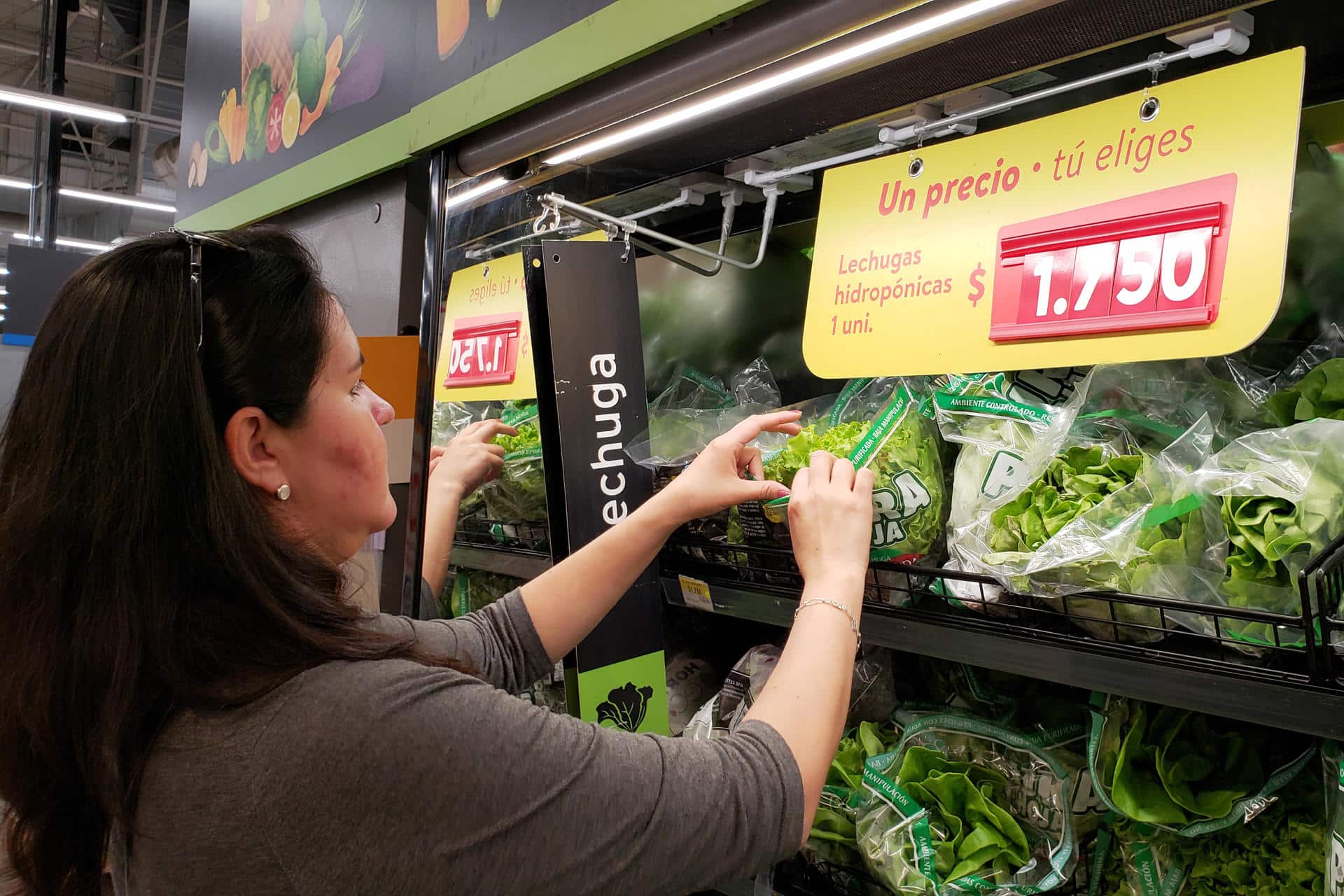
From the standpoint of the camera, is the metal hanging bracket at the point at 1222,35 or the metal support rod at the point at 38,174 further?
the metal support rod at the point at 38,174

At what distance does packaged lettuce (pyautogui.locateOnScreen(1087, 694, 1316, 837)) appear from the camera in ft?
3.29

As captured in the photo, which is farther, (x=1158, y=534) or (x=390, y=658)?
(x=1158, y=534)

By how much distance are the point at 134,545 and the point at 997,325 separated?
2.82ft

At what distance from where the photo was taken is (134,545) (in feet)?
2.67

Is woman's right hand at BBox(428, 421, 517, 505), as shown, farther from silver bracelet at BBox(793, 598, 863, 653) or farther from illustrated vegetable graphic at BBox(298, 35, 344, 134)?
silver bracelet at BBox(793, 598, 863, 653)

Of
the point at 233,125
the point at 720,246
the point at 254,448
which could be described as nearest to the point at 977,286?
the point at 720,246

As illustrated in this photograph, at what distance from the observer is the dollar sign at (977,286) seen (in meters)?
1.07

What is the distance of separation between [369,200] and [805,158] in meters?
0.81

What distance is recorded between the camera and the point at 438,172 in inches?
61.3

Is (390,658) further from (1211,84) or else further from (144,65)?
(144,65)

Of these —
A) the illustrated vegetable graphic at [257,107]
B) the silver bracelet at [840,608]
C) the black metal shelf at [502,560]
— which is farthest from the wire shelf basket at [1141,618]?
the illustrated vegetable graphic at [257,107]

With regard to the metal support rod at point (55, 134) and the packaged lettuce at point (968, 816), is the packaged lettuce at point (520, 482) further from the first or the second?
the metal support rod at point (55, 134)

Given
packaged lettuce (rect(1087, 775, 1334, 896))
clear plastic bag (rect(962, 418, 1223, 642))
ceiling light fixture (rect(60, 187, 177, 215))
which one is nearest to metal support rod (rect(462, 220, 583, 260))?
clear plastic bag (rect(962, 418, 1223, 642))

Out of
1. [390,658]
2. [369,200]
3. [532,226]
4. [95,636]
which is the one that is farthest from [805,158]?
[95,636]
